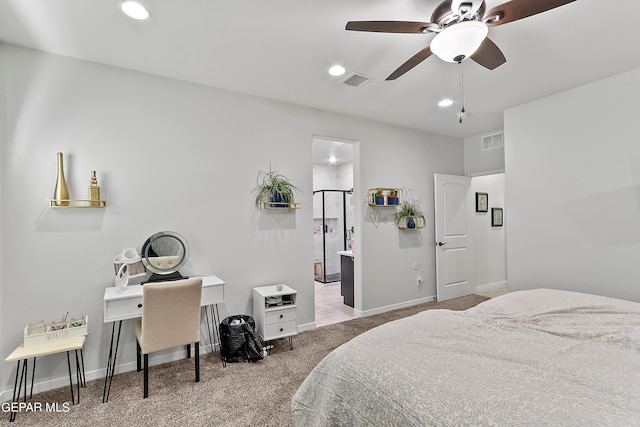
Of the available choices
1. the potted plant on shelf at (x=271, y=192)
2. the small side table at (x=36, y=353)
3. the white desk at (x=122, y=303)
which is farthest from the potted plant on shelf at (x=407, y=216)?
the small side table at (x=36, y=353)

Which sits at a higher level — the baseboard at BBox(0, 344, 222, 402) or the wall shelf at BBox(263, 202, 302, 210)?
the wall shelf at BBox(263, 202, 302, 210)

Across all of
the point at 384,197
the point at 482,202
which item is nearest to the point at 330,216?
the point at 384,197

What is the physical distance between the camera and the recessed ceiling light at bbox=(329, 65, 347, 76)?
2.60 metres

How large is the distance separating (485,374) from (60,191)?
3.08 metres

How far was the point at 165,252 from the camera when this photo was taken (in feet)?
8.91

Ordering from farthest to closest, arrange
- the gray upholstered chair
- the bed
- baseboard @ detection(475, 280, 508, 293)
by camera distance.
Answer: baseboard @ detection(475, 280, 508, 293) < the gray upholstered chair < the bed

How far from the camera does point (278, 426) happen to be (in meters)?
1.86

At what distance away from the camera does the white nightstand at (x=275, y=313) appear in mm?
2896

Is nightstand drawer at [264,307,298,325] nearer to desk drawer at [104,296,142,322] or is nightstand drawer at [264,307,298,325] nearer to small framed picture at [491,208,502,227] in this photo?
desk drawer at [104,296,142,322]

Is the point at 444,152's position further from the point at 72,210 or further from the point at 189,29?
the point at 72,210

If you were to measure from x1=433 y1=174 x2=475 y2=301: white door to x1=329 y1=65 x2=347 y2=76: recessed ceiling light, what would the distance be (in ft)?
8.57

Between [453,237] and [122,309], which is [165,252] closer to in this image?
[122,309]

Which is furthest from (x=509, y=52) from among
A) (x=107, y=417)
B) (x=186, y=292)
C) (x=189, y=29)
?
(x=107, y=417)

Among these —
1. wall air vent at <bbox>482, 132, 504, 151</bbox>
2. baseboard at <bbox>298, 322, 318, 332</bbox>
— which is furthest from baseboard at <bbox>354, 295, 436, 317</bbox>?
wall air vent at <bbox>482, 132, 504, 151</bbox>
